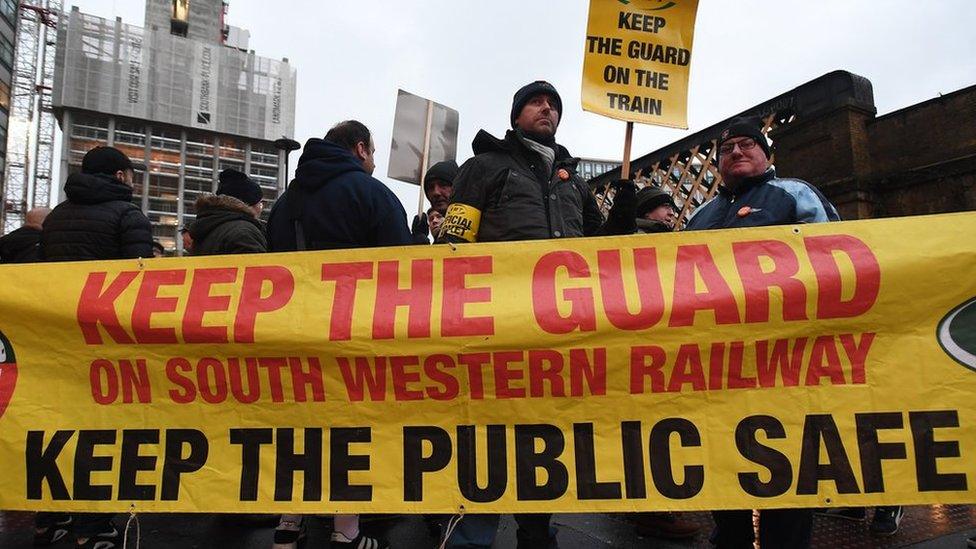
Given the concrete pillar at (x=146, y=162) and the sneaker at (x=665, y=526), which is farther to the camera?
the concrete pillar at (x=146, y=162)

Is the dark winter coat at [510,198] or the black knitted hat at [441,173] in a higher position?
the black knitted hat at [441,173]

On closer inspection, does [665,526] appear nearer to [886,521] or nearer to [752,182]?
→ [886,521]

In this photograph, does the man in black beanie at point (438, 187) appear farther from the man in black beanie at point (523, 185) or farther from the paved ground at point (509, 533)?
the paved ground at point (509, 533)

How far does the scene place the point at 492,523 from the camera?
2480 mm

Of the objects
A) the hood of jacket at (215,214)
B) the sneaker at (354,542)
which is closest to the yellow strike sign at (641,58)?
the hood of jacket at (215,214)

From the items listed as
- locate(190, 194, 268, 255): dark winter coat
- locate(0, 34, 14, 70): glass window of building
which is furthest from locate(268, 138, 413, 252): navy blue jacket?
locate(0, 34, 14, 70): glass window of building

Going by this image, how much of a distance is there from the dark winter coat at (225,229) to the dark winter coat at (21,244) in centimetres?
165

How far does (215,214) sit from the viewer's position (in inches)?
143

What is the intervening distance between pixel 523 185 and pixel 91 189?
244 centimetres

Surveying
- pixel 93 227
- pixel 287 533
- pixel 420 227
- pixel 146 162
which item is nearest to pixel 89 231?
pixel 93 227

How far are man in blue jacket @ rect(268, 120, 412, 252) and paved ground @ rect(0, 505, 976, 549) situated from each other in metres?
1.68

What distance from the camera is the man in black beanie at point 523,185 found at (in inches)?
111

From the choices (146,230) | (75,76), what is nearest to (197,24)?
(75,76)

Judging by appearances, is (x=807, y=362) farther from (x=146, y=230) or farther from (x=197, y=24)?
(x=197, y=24)
